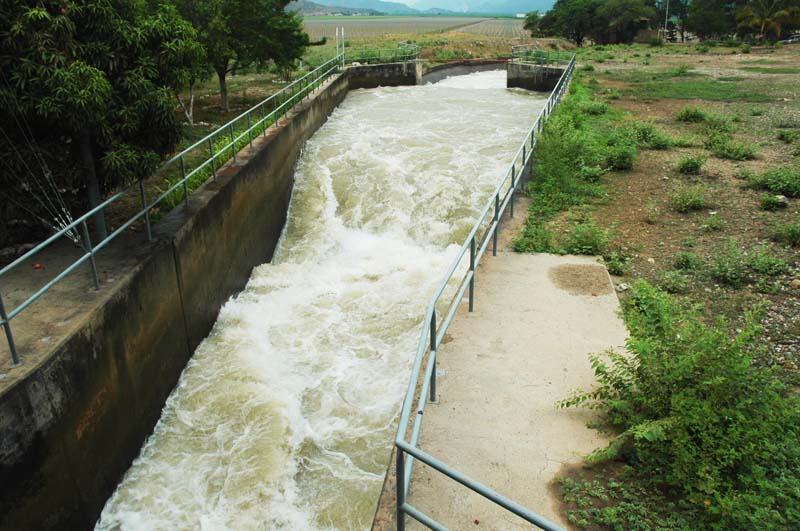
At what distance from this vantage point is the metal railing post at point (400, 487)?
3.97 metres

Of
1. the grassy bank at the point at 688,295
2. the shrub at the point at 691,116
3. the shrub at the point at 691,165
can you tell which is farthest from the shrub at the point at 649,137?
the shrub at the point at 691,116

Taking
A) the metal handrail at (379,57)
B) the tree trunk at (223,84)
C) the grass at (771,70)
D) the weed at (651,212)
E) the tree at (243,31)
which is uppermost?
the tree at (243,31)

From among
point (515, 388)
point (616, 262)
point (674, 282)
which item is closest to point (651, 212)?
point (616, 262)

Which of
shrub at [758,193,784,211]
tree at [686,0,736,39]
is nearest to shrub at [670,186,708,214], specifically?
shrub at [758,193,784,211]

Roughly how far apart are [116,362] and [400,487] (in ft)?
16.0

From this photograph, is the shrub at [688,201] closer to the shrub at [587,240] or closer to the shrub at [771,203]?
the shrub at [771,203]

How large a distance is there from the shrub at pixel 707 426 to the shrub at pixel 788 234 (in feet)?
14.8

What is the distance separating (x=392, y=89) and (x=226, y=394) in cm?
2483

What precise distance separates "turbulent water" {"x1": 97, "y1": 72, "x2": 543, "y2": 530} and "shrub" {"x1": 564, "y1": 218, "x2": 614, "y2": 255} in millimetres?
2740

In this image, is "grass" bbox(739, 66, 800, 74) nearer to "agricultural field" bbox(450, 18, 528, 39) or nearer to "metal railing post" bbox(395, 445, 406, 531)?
"metal railing post" bbox(395, 445, 406, 531)

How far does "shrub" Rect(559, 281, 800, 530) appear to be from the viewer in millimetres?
4367

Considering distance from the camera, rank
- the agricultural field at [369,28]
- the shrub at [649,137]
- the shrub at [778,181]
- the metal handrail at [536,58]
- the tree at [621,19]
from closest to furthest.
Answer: the shrub at [778,181] → the shrub at [649,137] → the metal handrail at [536,58] → the tree at [621,19] → the agricultural field at [369,28]

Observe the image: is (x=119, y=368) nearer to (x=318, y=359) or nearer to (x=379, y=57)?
(x=318, y=359)

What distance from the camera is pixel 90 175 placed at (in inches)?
342
